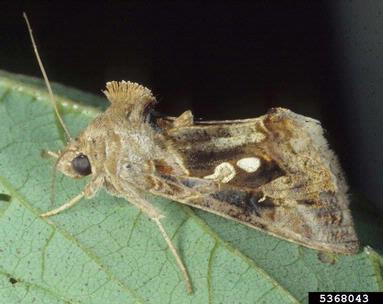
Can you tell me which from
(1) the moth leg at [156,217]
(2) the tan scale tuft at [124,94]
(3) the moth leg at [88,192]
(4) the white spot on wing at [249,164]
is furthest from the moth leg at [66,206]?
(4) the white spot on wing at [249,164]

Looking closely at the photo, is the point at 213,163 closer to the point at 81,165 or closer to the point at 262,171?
the point at 262,171

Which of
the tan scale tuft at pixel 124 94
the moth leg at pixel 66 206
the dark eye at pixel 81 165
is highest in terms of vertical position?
the tan scale tuft at pixel 124 94

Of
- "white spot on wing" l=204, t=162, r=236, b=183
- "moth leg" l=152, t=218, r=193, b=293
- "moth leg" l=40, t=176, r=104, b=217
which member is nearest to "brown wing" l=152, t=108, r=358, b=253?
"white spot on wing" l=204, t=162, r=236, b=183

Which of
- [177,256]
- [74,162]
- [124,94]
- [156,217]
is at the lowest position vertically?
[177,256]

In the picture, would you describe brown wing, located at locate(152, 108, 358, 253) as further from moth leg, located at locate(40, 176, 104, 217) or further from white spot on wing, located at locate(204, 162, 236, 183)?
moth leg, located at locate(40, 176, 104, 217)

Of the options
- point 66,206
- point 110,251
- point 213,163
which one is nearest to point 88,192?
point 66,206

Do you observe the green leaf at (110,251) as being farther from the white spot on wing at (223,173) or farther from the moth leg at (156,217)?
the white spot on wing at (223,173)
